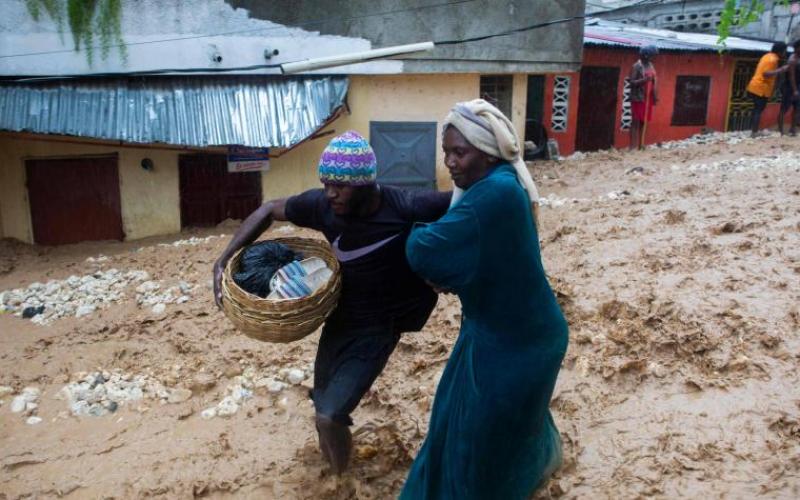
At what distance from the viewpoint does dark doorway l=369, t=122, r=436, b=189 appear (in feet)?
34.9

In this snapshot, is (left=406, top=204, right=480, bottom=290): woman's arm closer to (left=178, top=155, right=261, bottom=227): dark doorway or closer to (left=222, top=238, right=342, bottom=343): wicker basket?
(left=222, top=238, right=342, bottom=343): wicker basket

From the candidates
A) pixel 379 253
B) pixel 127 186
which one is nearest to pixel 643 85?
pixel 127 186

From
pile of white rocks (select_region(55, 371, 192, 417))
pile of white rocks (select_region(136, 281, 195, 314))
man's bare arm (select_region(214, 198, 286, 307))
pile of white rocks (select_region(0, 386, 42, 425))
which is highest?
man's bare arm (select_region(214, 198, 286, 307))

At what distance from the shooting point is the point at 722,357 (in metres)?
4.03

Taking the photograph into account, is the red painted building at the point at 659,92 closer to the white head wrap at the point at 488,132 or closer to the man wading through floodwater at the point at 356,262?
the man wading through floodwater at the point at 356,262

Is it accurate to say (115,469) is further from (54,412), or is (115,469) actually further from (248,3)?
(248,3)

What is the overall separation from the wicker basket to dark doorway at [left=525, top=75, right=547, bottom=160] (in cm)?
1139

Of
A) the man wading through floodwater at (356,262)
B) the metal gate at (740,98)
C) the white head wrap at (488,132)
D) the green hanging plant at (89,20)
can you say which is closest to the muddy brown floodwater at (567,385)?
the man wading through floodwater at (356,262)

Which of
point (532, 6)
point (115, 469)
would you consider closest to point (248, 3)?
point (532, 6)

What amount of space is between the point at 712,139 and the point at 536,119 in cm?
420

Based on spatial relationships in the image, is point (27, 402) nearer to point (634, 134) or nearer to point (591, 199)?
point (591, 199)

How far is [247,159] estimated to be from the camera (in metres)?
10.1

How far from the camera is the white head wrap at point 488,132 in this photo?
7.27 ft

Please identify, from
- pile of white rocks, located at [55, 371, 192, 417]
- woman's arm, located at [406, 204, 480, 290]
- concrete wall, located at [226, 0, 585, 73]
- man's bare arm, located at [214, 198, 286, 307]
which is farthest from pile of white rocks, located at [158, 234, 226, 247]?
woman's arm, located at [406, 204, 480, 290]
